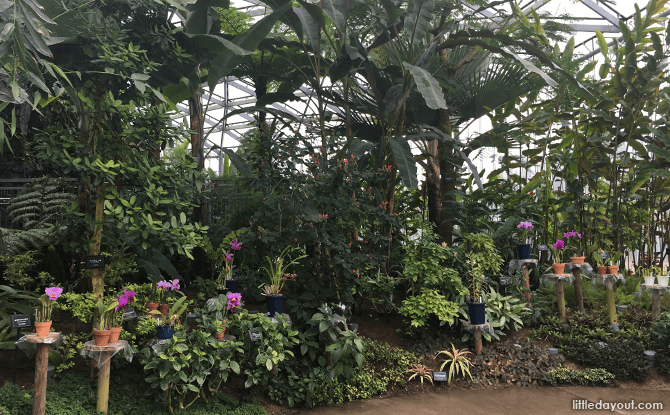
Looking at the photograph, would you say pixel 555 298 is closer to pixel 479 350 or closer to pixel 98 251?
pixel 479 350

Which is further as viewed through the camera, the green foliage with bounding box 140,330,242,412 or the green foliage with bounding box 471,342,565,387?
the green foliage with bounding box 471,342,565,387

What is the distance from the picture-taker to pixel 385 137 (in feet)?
12.3

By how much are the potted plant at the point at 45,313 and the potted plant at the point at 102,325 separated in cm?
23

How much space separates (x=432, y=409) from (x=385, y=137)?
2.07m

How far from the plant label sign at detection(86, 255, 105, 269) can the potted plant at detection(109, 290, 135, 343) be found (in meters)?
0.23

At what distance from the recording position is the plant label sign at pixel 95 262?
2641mm

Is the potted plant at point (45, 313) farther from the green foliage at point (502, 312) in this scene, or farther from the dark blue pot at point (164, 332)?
the green foliage at point (502, 312)

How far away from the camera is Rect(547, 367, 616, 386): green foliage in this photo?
131 inches

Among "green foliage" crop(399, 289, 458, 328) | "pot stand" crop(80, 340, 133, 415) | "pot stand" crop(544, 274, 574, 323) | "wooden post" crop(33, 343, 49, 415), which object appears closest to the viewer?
"wooden post" crop(33, 343, 49, 415)

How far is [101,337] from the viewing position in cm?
239

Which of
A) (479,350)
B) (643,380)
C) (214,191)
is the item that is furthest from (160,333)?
(643,380)

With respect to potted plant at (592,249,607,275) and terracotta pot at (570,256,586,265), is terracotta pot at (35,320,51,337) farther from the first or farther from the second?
potted plant at (592,249,607,275)

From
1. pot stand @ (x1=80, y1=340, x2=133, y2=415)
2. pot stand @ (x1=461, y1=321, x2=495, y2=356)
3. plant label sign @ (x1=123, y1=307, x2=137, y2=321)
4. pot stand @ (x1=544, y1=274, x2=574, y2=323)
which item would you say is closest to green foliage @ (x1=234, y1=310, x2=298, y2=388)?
plant label sign @ (x1=123, y1=307, x2=137, y2=321)

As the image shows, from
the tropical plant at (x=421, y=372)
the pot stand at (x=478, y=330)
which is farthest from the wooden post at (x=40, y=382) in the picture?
the pot stand at (x=478, y=330)
